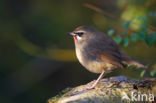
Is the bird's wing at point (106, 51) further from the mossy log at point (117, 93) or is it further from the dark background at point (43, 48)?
the dark background at point (43, 48)

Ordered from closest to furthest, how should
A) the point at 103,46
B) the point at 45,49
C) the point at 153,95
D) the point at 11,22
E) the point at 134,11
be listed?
the point at 153,95 < the point at 103,46 < the point at 134,11 < the point at 45,49 < the point at 11,22

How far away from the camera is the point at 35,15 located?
32.8ft

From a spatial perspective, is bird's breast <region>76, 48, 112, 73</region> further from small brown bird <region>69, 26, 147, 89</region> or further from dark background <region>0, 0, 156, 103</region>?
dark background <region>0, 0, 156, 103</region>

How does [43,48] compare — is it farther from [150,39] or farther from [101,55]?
[150,39]

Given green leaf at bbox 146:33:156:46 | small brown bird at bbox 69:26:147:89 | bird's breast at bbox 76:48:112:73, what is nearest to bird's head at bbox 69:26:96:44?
small brown bird at bbox 69:26:147:89

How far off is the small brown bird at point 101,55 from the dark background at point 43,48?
3.22 metres

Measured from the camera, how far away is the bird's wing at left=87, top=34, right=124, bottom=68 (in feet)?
17.4

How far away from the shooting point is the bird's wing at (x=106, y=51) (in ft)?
17.4

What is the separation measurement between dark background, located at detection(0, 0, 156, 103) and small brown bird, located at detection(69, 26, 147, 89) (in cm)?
322

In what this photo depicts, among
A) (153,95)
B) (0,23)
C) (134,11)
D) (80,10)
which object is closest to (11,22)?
(0,23)

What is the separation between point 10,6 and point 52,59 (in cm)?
231

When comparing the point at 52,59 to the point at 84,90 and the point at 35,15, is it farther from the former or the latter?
the point at 84,90

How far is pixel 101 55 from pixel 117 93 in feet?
4.43

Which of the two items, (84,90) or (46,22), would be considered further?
(46,22)
